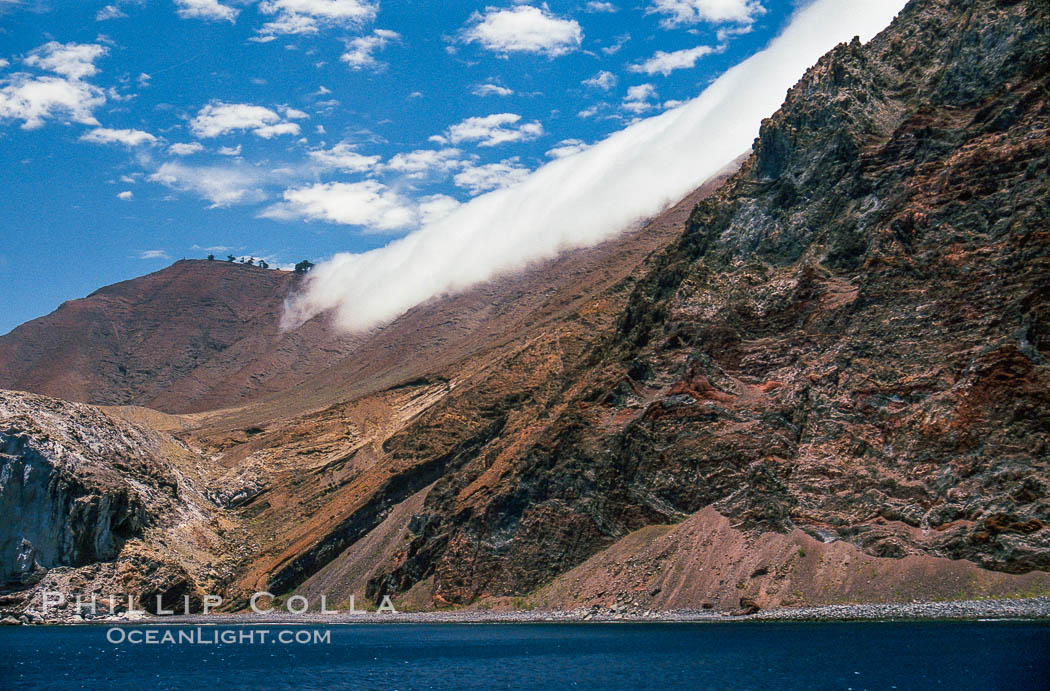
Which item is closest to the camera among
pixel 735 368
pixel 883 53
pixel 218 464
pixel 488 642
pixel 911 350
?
pixel 488 642

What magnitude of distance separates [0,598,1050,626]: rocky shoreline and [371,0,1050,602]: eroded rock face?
5.27 meters

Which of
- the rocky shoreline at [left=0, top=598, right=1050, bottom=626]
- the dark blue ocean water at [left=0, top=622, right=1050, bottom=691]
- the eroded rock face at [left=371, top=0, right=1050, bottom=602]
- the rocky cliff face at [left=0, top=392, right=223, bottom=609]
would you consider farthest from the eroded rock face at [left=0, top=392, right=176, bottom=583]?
the eroded rock face at [left=371, top=0, right=1050, bottom=602]

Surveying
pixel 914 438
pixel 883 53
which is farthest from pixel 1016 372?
pixel 883 53

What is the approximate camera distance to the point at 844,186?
111938 millimetres

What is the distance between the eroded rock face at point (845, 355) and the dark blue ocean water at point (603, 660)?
54.1 ft

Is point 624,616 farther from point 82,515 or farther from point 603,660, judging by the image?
point 82,515

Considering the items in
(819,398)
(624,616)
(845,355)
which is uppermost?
(845,355)

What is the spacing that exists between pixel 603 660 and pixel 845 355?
48182mm

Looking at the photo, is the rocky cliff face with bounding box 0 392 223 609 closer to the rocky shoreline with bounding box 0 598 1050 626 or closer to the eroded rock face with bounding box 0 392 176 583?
the eroded rock face with bounding box 0 392 176 583

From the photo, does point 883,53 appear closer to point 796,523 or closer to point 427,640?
point 796,523

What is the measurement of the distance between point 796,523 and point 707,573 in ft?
33.9

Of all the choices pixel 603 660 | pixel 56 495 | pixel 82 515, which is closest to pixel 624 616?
pixel 603 660

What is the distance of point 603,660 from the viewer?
6888 cm

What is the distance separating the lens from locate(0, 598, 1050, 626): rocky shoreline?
7738 cm
